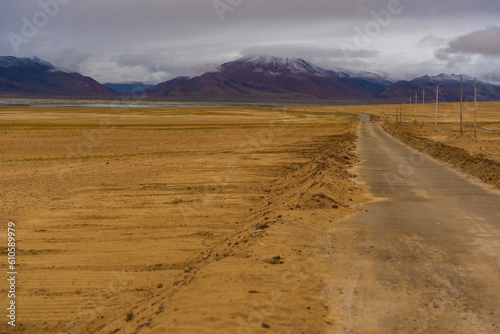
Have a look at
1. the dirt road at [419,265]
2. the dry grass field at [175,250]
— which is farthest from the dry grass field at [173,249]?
the dirt road at [419,265]

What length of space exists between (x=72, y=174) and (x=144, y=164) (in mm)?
4215

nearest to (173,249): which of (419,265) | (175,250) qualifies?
(175,250)

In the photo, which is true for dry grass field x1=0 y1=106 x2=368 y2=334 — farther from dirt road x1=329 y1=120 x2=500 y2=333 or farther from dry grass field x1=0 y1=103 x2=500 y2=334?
dirt road x1=329 y1=120 x2=500 y2=333

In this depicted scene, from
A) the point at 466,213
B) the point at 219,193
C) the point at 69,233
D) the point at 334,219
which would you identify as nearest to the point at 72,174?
the point at 219,193

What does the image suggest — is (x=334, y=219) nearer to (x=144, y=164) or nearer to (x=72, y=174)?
(x=72, y=174)

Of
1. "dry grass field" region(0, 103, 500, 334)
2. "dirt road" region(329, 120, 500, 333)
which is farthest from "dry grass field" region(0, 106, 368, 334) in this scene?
"dirt road" region(329, 120, 500, 333)

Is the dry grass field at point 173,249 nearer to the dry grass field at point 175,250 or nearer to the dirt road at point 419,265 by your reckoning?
the dry grass field at point 175,250

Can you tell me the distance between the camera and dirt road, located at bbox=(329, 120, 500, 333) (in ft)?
19.7

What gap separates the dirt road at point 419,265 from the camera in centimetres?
600

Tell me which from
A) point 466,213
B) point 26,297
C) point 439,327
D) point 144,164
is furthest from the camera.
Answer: point 144,164

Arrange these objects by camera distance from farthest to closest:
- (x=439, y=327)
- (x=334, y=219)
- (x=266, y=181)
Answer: (x=266, y=181), (x=334, y=219), (x=439, y=327)

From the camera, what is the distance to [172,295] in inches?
276

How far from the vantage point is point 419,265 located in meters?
7.95

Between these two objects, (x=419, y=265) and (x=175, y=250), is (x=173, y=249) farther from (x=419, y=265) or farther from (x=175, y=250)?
(x=419, y=265)
